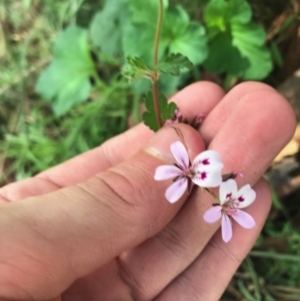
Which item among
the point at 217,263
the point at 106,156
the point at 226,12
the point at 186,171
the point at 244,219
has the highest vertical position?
the point at 226,12

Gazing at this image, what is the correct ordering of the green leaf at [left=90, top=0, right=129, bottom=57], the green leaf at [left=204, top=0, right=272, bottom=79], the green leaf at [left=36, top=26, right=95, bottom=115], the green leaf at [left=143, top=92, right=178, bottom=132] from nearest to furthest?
the green leaf at [left=143, top=92, right=178, bottom=132], the green leaf at [left=204, top=0, right=272, bottom=79], the green leaf at [left=90, top=0, right=129, bottom=57], the green leaf at [left=36, top=26, right=95, bottom=115]

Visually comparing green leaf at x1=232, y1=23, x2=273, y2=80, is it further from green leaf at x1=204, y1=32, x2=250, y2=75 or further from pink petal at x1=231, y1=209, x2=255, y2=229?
pink petal at x1=231, y1=209, x2=255, y2=229

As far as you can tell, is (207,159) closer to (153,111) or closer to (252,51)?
(153,111)

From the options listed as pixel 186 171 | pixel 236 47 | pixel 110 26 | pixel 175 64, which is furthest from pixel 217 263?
pixel 110 26

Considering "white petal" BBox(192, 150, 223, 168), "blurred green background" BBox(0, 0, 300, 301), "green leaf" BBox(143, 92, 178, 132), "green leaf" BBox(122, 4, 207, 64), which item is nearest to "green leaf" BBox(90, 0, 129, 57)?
"blurred green background" BBox(0, 0, 300, 301)

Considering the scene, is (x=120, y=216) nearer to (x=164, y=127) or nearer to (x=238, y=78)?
(x=164, y=127)
